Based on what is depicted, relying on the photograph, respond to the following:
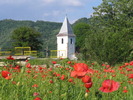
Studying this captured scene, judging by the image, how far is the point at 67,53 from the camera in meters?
55.3

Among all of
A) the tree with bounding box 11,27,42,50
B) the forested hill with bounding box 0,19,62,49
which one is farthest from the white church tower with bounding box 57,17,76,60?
the forested hill with bounding box 0,19,62,49

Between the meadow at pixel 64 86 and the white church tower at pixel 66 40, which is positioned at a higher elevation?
the white church tower at pixel 66 40

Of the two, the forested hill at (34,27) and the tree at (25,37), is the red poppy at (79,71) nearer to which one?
the tree at (25,37)

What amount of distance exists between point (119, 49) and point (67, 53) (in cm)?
3949

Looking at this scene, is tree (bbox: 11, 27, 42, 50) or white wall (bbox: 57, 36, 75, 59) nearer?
white wall (bbox: 57, 36, 75, 59)

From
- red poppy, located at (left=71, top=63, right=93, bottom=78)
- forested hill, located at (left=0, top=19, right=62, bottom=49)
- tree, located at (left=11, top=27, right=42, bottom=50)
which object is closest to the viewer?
red poppy, located at (left=71, top=63, right=93, bottom=78)

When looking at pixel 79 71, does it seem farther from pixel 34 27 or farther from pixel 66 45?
pixel 34 27

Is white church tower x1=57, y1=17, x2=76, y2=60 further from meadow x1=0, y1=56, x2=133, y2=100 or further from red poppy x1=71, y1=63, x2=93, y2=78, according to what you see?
red poppy x1=71, y1=63, x2=93, y2=78

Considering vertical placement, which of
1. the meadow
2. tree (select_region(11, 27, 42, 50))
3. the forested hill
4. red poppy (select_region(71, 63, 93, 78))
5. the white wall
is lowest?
the meadow

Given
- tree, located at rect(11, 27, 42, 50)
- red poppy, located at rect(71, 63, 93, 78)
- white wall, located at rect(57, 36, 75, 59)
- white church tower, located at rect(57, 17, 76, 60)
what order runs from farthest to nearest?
tree, located at rect(11, 27, 42, 50)
white church tower, located at rect(57, 17, 76, 60)
white wall, located at rect(57, 36, 75, 59)
red poppy, located at rect(71, 63, 93, 78)

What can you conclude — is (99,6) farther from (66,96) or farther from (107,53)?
(66,96)

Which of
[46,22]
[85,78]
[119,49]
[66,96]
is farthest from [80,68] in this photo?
[46,22]

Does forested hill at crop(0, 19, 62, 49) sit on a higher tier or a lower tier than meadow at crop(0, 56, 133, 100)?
higher

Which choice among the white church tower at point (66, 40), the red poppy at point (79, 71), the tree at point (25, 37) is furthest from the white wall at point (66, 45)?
the red poppy at point (79, 71)
